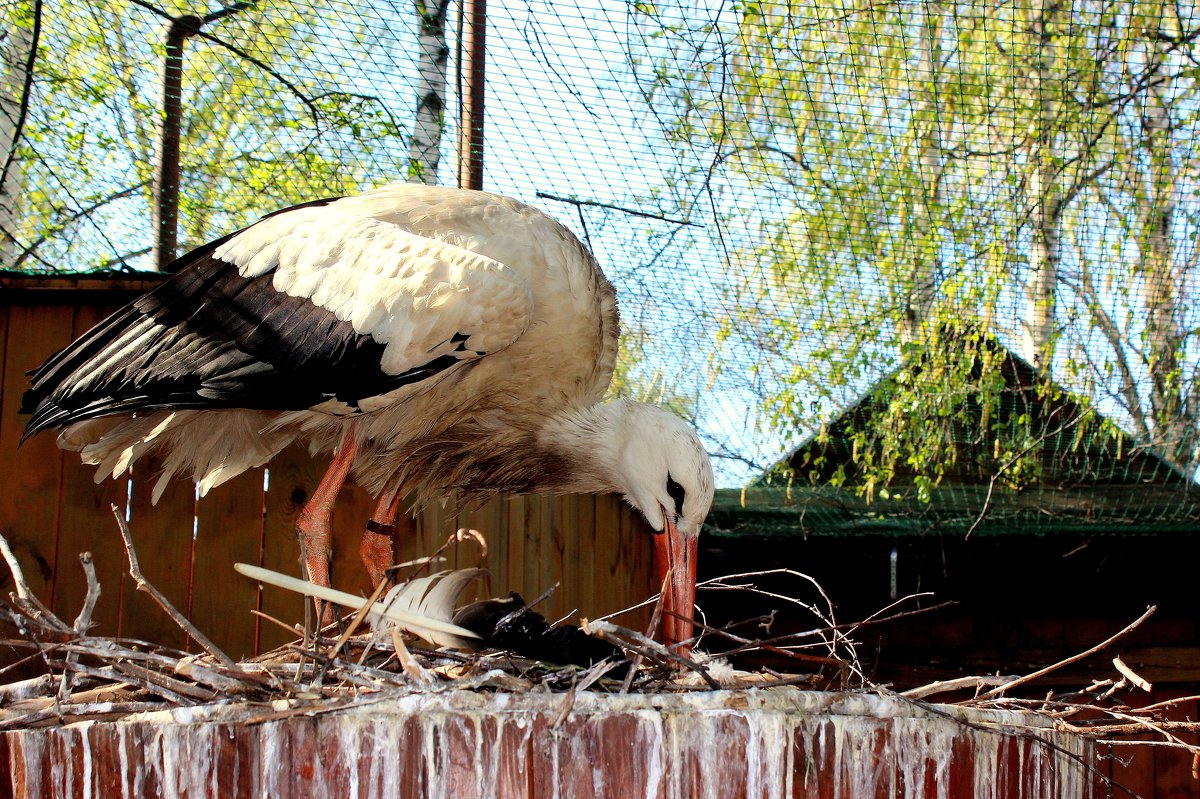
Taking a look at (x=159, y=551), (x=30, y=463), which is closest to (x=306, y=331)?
(x=159, y=551)

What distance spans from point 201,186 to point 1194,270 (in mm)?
3623

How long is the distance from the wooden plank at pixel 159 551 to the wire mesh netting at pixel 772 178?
737 millimetres

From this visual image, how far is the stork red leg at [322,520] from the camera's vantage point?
3328 millimetres

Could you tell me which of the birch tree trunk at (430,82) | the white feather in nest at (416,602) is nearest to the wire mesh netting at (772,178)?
the birch tree trunk at (430,82)

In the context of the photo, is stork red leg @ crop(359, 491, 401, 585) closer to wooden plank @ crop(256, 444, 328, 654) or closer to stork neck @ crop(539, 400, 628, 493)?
wooden plank @ crop(256, 444, 328, 654)

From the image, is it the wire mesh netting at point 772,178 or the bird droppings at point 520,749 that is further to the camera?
the wire mesh netting at point 772,178

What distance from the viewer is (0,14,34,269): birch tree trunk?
10.8ft

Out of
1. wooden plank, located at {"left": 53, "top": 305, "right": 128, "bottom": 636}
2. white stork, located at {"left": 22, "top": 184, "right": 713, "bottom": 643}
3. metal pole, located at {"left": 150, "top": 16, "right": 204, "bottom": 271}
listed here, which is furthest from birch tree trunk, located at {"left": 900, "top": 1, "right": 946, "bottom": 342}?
wooden plank, located at {"left": 53, "top": 305, "right": 128, "bottom": 636}

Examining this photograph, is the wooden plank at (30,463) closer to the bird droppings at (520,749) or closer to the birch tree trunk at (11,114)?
the birch tree trunk at (11,114)

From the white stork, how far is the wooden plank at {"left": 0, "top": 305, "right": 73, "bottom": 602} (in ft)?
0.93

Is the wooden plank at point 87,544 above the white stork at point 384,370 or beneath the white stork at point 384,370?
beneath

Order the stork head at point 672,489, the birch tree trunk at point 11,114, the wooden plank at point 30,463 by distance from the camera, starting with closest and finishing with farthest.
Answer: the birch tree trunk at point 11,114 < the stork head at point 672,489 < the wooden plank at point 30,463

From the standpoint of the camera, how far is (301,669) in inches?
81.2

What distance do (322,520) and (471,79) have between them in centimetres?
130
